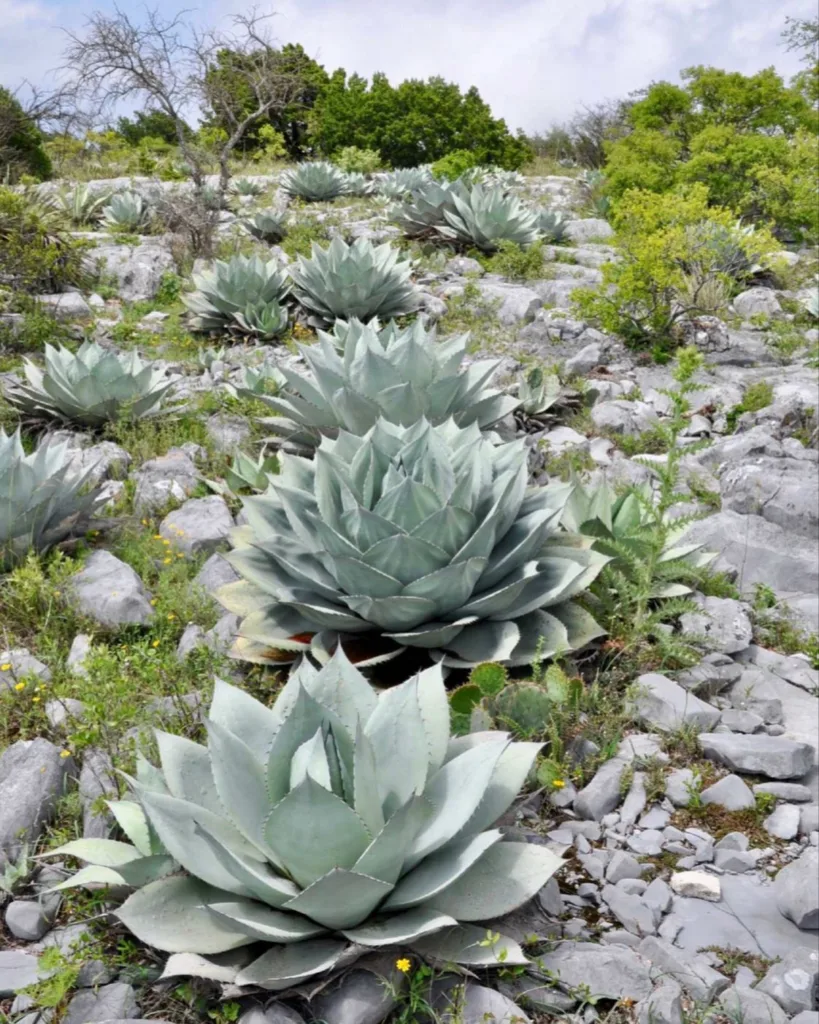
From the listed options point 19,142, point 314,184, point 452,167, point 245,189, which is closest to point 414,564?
point 314,184

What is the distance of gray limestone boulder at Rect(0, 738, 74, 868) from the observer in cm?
222

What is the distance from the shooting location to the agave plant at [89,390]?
4.96 m

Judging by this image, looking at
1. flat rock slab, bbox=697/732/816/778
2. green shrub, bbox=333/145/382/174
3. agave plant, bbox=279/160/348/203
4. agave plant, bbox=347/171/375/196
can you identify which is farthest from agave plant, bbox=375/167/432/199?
flat rock slab, bbox=697/732/816/778

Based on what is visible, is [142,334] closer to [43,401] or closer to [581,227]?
[43,401]

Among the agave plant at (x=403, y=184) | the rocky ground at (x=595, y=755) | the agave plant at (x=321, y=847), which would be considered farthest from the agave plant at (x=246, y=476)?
the agave plant at (x=403, y=184)

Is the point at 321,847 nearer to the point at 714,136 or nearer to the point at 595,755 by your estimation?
the point at 595,755

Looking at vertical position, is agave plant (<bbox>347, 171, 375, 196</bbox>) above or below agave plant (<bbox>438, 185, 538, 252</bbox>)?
above

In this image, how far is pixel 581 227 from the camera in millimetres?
12414

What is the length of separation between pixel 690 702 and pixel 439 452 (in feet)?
3.97

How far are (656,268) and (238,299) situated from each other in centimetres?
347

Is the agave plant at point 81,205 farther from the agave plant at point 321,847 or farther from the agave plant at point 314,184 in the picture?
the agave plant at point 321,847

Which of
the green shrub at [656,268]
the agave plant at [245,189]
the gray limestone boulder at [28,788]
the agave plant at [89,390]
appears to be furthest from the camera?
the agave plant at [245,189]

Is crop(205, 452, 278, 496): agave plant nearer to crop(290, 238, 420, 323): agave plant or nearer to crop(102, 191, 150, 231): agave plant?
crop(290, 238, 420, 323): agave plant

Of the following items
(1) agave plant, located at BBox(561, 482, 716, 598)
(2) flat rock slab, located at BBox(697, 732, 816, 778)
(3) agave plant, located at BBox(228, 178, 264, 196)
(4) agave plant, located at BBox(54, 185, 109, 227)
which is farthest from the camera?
(3) agave plant, located at BBox(228, 178, 264, 196)
